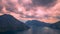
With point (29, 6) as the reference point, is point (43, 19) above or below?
below

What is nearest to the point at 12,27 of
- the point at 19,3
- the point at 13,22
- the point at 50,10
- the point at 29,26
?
the point at 13,22

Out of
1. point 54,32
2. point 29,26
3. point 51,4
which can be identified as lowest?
point 54,32

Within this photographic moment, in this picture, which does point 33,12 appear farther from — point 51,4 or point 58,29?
point 58,29

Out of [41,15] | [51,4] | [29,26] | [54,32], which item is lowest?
[54,32]

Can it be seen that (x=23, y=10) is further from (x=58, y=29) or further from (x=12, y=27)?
(x=58, y=29)

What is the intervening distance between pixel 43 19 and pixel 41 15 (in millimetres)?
68

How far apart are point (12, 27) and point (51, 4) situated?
66cm

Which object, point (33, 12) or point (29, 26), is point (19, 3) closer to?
point (33, 12)

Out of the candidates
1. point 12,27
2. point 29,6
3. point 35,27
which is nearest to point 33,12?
point 29,6

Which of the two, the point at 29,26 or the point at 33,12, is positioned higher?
the point at 33,12

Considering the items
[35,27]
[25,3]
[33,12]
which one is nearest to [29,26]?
[35,27]

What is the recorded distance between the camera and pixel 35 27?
1765 millimetres

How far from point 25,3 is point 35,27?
38 centimetres

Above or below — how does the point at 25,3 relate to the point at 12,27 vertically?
above
